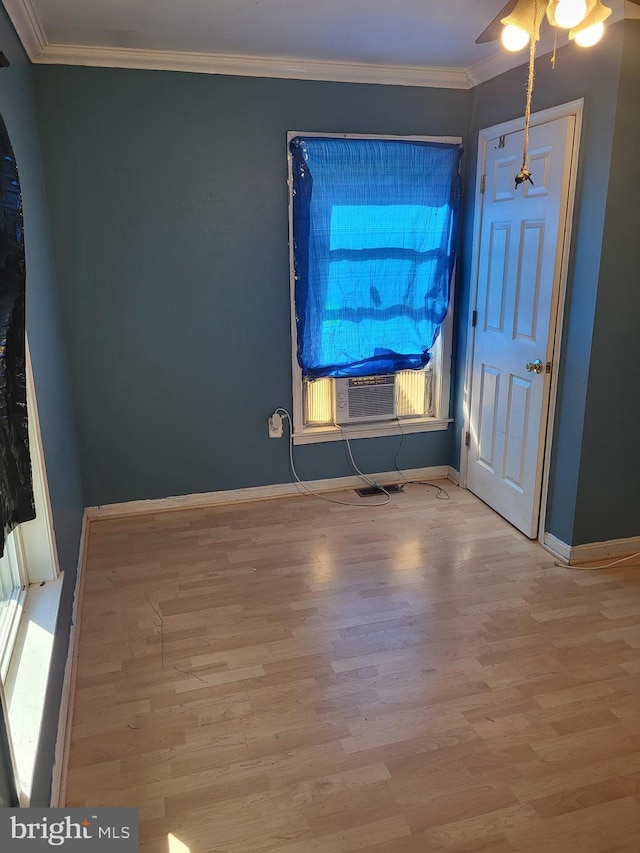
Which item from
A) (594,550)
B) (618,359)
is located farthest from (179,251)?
(594,550)

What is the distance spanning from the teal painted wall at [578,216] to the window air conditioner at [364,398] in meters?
1.18

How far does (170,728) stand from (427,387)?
2.70 m

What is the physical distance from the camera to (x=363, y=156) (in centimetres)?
346

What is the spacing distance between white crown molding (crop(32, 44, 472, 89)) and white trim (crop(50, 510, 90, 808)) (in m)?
2.46

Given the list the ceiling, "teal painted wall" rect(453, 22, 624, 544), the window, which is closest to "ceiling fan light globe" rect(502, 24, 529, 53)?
the ceiling

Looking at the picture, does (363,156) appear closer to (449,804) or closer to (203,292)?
(203,292)

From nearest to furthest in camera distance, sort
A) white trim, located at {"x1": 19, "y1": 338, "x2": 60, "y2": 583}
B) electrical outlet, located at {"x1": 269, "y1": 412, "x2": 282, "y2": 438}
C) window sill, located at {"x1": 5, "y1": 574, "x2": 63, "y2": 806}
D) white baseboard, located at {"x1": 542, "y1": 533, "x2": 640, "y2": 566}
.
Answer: window sill, located at {"x1": 5, "y1": 574, "x2": 63, "y2": 806} < white trim, located at {"x1": 19, "y1": 338, "x2": 60, "y2": 583} < white baseboard, located at {"x1": 542, "y1": 533, "x2": 640, "y2": 566} < electrical outlet, located at {"x1": 269, "y1": 412, "x2": 282, "y2": 438}

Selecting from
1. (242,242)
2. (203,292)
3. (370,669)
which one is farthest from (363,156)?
(370,669)

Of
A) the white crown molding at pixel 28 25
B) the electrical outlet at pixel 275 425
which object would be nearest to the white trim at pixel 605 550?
the electrical outlet at pixel 275 425

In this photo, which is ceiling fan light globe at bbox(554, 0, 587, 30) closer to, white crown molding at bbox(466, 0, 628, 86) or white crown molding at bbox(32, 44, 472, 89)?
white crown molding at bbox(466, 0, 628, 86)

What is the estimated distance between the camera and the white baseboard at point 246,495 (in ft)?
11.9

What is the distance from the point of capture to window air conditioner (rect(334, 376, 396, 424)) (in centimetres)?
388

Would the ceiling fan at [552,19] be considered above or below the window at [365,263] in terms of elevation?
above

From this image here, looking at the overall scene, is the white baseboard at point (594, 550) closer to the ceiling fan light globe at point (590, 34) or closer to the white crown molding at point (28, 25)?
the ceiling fan light globe at point (590, 34)
